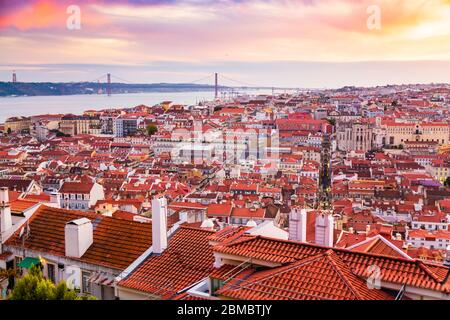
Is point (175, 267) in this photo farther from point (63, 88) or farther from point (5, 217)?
point (63, 88)

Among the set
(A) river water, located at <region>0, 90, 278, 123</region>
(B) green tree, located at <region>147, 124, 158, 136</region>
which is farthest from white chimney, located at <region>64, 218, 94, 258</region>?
(B) green tree, located at <region>147, 124, 158, 136</region>

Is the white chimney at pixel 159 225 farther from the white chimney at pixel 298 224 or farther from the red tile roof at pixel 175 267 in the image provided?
the white chimney at pixel 298 224

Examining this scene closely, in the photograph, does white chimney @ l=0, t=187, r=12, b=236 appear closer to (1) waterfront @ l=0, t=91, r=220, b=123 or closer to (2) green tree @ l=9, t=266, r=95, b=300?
(2) green tree @ l=9, t=266, r=95, b=300

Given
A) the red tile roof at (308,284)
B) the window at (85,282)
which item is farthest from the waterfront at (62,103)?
the red tile roof at (308,284)

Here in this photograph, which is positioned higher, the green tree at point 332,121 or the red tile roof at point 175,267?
the red tile roof at point 175,267

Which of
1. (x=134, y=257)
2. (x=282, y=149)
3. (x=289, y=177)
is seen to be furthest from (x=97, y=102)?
(x=134, y=257)

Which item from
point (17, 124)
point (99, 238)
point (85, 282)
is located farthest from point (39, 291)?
point (17, 124)

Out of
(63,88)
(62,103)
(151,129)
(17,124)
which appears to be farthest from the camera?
(62,103)
